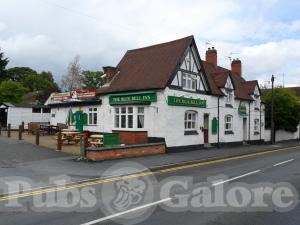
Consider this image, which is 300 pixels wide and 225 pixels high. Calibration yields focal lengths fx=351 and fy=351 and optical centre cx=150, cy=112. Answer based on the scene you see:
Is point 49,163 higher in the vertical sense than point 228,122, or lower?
lower

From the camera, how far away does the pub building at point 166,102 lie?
24.0 metres

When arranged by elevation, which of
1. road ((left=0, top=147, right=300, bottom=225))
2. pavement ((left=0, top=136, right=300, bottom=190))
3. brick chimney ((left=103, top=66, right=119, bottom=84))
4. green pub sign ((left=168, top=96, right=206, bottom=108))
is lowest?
road ((left=0, top=147, right=300, bottom=225))

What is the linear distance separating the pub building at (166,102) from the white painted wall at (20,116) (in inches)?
308

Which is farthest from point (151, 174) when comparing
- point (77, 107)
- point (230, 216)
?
point (77, 107)

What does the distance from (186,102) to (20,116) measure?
874 inches

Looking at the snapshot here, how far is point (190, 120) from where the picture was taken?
26.4 meters

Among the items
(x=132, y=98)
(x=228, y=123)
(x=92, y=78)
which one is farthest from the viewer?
(x=92, y=78)

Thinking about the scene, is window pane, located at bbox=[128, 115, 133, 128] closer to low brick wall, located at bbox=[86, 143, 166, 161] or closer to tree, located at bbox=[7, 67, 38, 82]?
low brick wall, located at bbox=[86, 143, 166, 161]

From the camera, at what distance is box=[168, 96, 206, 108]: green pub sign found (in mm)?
23875

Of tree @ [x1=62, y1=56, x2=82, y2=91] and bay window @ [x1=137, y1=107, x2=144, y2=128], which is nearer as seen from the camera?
bay window @ [x1=137, y1=107, x2=144, y2=128]

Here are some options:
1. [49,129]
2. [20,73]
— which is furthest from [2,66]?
[49,129]

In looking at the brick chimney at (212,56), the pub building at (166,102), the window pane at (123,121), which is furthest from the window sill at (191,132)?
the brick chimney at (212,56)

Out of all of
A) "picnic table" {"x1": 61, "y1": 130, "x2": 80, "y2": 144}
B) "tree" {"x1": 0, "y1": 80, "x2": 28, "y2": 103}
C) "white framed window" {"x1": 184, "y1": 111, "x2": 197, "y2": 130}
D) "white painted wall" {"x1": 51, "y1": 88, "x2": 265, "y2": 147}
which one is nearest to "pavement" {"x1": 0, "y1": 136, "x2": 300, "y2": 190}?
"picnic table" {"x1": 61, "y1": 130, "x2": 80, "y2": 144}

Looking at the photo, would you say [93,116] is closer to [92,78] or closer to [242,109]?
[242,109]
